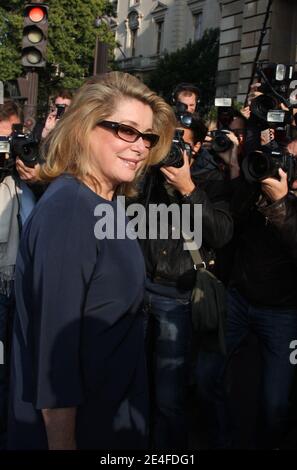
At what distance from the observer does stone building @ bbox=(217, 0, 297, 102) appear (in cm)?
1499

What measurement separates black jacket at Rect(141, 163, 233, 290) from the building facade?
34.0 m

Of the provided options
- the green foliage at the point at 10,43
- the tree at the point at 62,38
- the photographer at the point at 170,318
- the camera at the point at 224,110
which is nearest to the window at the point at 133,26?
the tree at the point at 62,38

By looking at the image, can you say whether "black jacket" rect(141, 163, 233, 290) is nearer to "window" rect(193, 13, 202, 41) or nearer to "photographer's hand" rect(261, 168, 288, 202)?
"photographer's hand" rect(261, 168, 288, 202)

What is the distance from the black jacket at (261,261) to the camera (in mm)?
3066

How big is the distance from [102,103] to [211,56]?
31.4 metres

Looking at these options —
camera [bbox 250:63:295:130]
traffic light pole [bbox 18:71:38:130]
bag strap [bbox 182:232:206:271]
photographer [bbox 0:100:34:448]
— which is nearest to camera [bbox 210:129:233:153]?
camera [bbox 250:63:295:130]

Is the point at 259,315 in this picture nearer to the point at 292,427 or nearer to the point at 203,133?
the point at 292,427

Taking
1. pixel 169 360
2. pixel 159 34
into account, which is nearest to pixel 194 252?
pixel 169 360

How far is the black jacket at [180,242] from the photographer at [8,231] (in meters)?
0.88

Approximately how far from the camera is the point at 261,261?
312 cm

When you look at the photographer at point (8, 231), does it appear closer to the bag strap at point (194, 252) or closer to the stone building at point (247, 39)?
the bag strap at point (194, 252)
